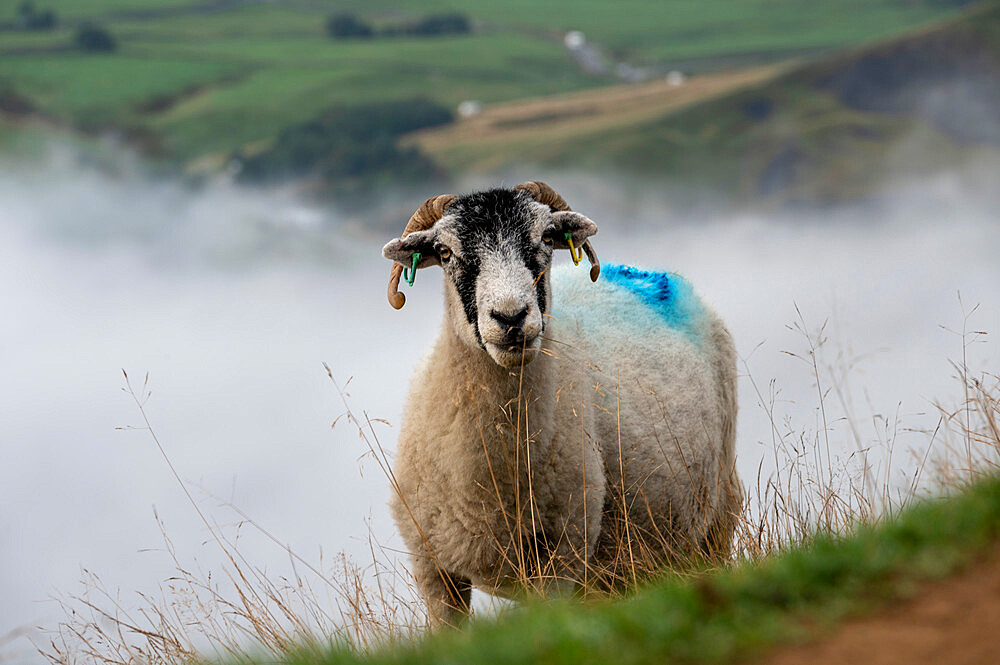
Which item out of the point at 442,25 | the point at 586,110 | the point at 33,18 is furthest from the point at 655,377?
the point at 33,18

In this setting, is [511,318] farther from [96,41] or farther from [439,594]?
[96,41]

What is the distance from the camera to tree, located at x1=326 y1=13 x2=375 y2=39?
3189 inches

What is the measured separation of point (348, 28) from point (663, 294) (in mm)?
79992

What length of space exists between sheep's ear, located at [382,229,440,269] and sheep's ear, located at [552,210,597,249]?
74 cm

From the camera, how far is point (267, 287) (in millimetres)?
110625

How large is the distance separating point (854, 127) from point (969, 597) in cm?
7752

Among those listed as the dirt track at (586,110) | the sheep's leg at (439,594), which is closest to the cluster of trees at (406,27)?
the dirt track at (586,110)

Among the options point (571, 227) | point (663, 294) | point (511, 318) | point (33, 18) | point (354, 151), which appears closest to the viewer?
point (511, 318)

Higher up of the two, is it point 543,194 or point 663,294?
point 543,194

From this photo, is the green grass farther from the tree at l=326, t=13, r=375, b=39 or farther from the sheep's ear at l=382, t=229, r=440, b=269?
the tree at l=326, t=13, r=375, b=39

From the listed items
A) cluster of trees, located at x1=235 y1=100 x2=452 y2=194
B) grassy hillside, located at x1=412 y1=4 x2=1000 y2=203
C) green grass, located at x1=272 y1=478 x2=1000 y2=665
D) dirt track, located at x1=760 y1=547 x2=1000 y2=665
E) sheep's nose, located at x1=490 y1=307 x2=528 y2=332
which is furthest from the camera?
cluster of trees, located at x1=235 y1=100 x2=452 y2=194

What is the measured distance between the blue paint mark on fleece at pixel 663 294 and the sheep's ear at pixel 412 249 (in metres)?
2.08

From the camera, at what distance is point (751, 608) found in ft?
9.07

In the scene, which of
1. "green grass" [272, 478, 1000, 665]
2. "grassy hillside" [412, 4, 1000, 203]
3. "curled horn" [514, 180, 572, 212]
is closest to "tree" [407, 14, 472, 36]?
"grassy hillside" [412, 4, 1000, 203]
